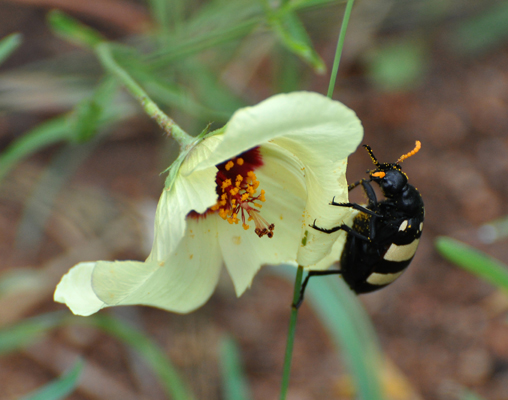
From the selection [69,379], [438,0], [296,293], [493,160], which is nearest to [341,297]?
[296,293]

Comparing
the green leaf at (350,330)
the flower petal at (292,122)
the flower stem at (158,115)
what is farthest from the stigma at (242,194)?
the green leaf at (350,330)

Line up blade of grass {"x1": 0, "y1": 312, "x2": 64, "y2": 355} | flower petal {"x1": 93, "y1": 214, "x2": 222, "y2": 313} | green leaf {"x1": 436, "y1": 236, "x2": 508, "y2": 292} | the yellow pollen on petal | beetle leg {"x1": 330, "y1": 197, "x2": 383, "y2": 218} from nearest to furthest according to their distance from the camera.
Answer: flower petal {"x1": 93, "y1": 214, "x2": 222, "y2": 313}, beetle leg {"x1": 330, "y1": 197, "x2": 383, "y2": 218}, the yellow pollen on petal, green leaf {"x1": 436, "y1": 236, "x2": 508, "y2": 292}, blade of grass {"x1": 0, "y1": 312, "x2": 64, "y2": 355}

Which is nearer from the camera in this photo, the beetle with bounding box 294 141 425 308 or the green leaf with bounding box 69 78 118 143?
the beetle with bounding box 294 141 425 308

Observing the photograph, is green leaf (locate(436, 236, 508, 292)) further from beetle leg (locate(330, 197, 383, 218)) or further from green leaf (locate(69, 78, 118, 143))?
green leaf (locate(69, 78, 118, 143))

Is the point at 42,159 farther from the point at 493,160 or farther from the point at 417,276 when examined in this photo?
the point at 493,160

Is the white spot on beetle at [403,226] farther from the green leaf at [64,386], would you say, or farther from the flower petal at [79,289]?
the green leaf at [64,386]

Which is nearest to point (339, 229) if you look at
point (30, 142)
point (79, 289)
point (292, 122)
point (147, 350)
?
point (292, 122)

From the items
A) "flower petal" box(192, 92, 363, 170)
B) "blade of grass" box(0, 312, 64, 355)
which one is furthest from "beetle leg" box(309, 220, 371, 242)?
"blade of grass" box(0, 312, 64, 355)

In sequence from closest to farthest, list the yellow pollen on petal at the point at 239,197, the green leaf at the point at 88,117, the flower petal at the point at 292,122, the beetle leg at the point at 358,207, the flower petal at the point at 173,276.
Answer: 1. the flower petal at the point at 292,122
2. the flower petal at the point at 173,276
3. the beetle leg at the point at 358,207
4. the yellow pollen on petal at the point at 239,197
5. the green leaf at the point at 88,117
